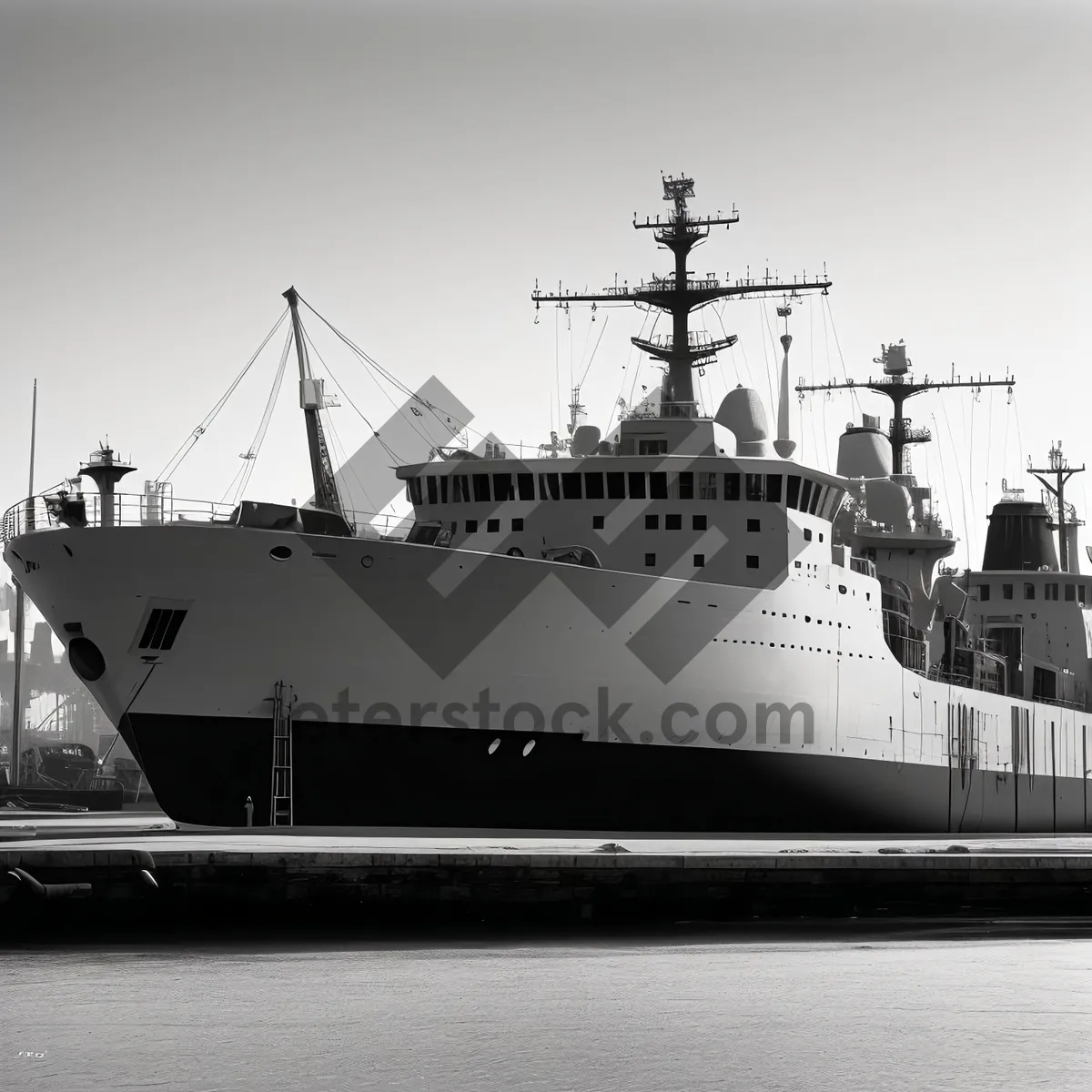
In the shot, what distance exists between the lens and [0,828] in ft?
85.6

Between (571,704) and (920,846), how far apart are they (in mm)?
6020

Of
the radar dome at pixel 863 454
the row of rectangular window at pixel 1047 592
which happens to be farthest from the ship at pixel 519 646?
the row of rectangular window at pixel 1047 592

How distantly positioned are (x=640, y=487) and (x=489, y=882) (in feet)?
37.8

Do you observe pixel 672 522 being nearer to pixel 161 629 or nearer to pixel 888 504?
pixel 161 629

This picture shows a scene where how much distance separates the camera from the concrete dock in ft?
60.2

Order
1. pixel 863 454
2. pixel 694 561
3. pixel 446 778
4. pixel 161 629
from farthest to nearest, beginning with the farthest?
1. pixel 863 454
2. pixel 694 561
3. pixel 446 778
4. pixel 161 629

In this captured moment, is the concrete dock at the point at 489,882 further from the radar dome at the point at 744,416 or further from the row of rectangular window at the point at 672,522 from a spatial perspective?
the radar dome at the point at 744,416

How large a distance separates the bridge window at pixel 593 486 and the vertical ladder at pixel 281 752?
302 inches

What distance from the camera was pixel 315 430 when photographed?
115 feet

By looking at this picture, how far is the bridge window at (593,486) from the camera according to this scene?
95.1ft

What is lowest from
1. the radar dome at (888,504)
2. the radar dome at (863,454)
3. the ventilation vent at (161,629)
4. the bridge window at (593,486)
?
the ventilation vent at (161,629)

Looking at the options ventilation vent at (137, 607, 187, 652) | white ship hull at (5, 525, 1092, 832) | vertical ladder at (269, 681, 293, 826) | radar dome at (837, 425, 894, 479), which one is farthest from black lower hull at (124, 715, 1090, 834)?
radar dome at (837, 425, 894, 479)

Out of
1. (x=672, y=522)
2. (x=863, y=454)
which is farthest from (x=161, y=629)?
(x=863, y=454)

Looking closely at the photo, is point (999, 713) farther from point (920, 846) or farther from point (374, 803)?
point (374, 803)
